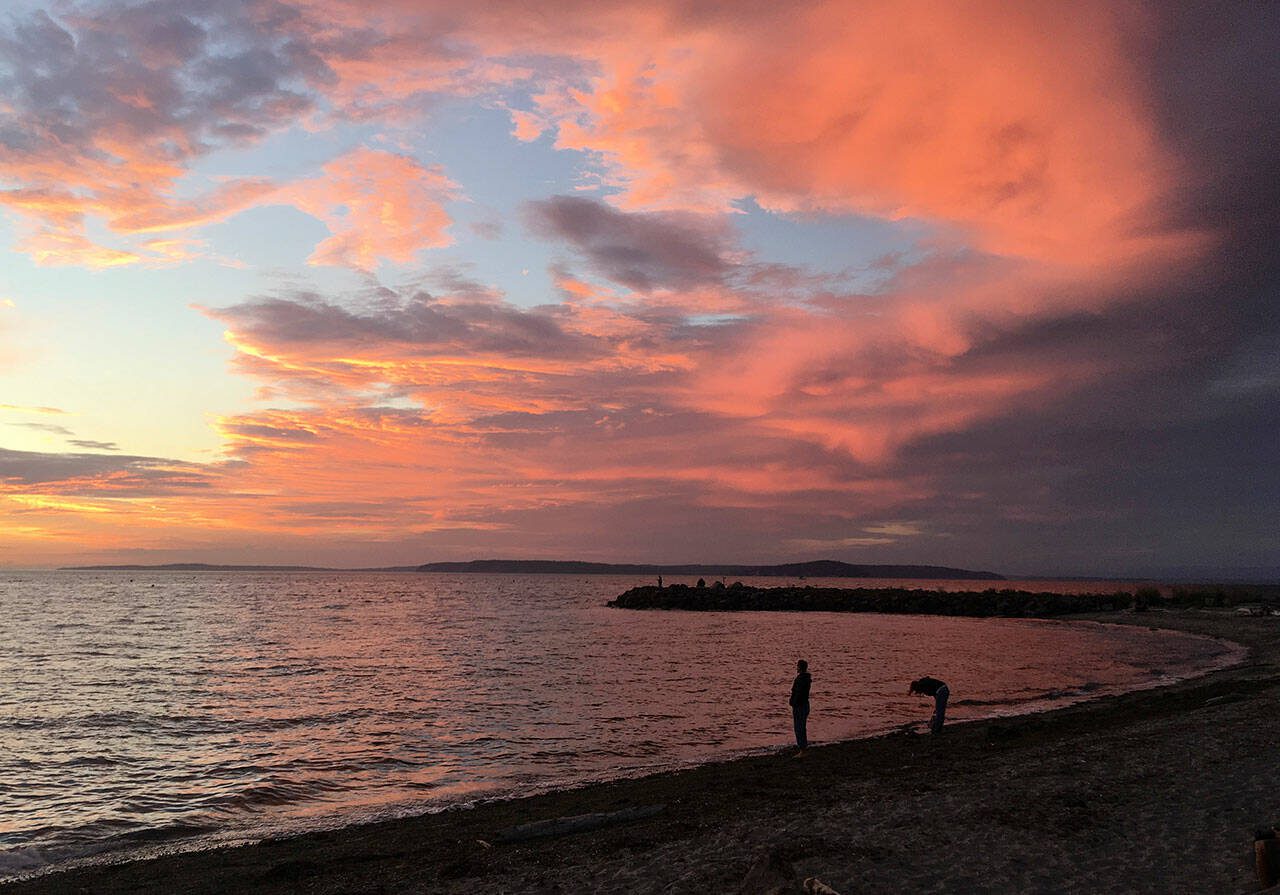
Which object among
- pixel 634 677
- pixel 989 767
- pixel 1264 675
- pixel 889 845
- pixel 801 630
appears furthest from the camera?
pixel 801 630

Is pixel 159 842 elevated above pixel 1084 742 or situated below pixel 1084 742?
below

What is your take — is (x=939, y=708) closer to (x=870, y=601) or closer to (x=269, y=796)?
(x=269, y=796)

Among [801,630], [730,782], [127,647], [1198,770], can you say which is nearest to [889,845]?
[730,782]

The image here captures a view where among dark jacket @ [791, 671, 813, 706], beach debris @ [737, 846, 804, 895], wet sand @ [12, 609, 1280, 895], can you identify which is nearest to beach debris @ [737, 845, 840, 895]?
beach debris @ [737, 846, 804, 895]

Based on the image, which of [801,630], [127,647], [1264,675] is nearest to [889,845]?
[1264,675]

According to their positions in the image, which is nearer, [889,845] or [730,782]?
[889,845]

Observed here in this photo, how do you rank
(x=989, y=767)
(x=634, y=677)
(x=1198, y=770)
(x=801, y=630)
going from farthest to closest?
(x=801, y=630)
(x=634, y=677)
(x=989, y=767)
(x=1198, y=770)

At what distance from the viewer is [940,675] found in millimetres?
32812

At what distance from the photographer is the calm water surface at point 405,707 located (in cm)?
1518

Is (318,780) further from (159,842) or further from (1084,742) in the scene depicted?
(1084,742)

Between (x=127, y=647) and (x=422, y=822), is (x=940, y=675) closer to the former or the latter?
(x=422, y=822)

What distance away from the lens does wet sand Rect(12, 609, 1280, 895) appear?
8727 mm

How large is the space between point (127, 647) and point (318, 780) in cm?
3649

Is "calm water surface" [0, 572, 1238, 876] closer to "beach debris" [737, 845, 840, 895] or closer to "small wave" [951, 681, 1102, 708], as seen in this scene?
"small wave" [951, 681, 1102, 708]
